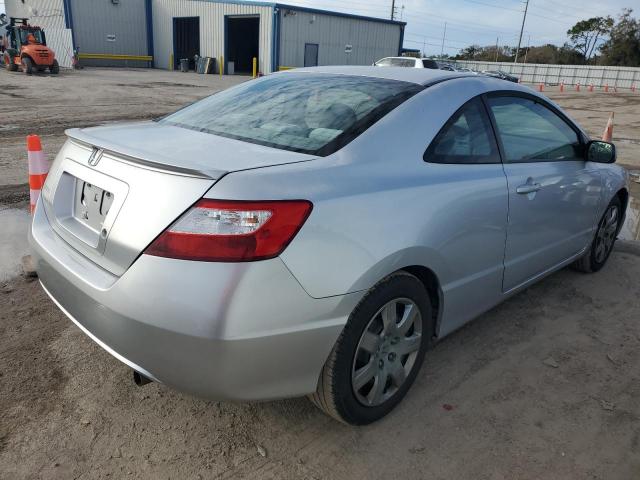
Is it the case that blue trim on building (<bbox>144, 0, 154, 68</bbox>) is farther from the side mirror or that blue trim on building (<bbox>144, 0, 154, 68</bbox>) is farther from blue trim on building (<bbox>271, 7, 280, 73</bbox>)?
the side mirror

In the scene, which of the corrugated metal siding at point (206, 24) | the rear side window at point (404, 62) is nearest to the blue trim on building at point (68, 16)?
the corrugated metal siding at point (206, 24)

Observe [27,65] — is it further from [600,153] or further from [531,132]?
[600,153]

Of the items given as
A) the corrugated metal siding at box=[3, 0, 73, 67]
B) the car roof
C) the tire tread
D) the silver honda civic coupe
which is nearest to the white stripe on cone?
the silver honda civic coupe

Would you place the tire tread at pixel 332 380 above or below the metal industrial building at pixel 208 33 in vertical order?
below

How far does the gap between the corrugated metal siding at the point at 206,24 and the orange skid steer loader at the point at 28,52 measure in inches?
532

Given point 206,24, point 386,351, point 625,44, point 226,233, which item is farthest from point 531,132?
point 625,44

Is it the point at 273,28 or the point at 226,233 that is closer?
the point at 226,233

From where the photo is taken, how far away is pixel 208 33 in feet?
126

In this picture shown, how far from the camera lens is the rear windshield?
7.87 ft

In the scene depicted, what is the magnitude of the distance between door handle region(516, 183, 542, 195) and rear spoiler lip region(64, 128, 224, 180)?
6.05 ft

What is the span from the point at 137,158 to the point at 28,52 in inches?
1094

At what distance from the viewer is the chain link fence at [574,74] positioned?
46.1m

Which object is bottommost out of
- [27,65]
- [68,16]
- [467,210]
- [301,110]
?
[27,65]

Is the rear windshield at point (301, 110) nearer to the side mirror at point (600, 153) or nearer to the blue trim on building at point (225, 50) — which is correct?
the side mirror at point (600, 153)
